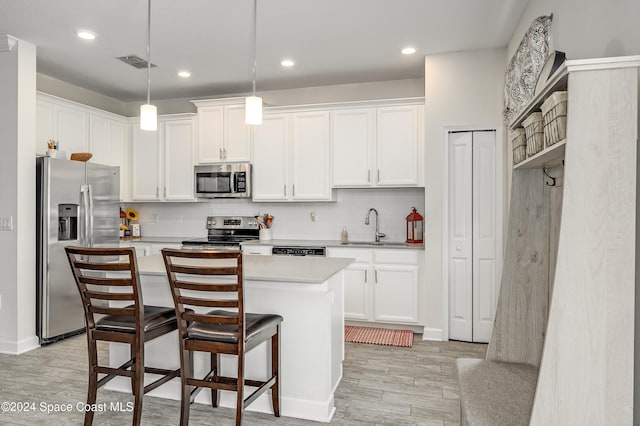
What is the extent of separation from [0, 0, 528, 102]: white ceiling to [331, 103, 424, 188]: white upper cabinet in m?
0.49

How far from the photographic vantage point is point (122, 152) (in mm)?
5527

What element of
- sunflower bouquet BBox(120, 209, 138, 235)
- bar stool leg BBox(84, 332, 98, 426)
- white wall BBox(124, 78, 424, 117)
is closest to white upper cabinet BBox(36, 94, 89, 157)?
sunflower bouquet BBox(120, 209, 138, 235)

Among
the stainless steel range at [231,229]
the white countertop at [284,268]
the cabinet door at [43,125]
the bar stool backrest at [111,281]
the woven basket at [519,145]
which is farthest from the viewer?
the stainless steel range at [231,229]

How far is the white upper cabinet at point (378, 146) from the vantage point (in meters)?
4.56

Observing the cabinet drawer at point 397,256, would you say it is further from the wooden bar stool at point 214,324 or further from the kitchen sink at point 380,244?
the wooden bar stool at point 214,324

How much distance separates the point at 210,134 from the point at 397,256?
2.68m

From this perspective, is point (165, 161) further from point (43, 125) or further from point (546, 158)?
point (546, 158)

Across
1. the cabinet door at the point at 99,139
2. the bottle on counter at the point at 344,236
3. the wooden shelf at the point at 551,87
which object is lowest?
the bottle on counter at the point at 344,236

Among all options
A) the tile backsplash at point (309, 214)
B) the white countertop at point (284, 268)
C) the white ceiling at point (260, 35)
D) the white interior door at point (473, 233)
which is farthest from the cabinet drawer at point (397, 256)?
the white ceiling at point (260, 35)

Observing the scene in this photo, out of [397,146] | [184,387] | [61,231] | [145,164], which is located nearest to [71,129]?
[145,164]

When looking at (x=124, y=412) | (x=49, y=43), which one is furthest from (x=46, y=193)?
(x=124, y=412)

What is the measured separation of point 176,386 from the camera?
9.29ft

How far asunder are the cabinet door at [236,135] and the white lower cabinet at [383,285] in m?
1.62

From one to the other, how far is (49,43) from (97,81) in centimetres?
119
